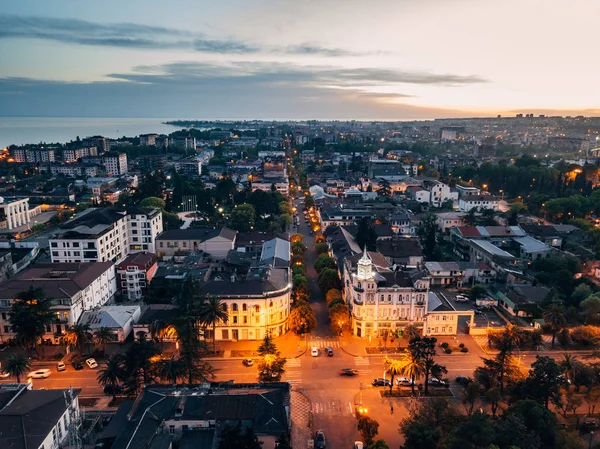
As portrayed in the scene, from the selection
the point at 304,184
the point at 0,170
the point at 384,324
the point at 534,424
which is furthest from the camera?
the point at 0,170

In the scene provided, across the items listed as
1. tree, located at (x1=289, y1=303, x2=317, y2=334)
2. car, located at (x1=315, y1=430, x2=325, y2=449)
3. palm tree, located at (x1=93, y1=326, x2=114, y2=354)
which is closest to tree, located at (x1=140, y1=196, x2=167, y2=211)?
palm tree, located at (x1=93, y1=326, x2=114, y2=354)

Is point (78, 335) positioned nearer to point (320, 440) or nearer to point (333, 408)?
point (333, 408)

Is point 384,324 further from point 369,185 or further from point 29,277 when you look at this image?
point 369,185

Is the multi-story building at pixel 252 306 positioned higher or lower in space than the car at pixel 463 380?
higher

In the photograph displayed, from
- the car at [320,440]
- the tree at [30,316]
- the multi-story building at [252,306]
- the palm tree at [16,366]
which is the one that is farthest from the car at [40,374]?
the car at [320,440]

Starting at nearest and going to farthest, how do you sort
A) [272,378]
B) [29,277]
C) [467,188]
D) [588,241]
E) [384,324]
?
[272,378], [384,324], [29,277], [588,241], [467,188]

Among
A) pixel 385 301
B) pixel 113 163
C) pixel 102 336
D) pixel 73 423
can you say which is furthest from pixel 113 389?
pixel 113 163

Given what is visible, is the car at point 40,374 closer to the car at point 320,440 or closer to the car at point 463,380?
the car at point 320,440

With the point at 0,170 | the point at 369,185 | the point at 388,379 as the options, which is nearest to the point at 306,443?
the point at 388,379
